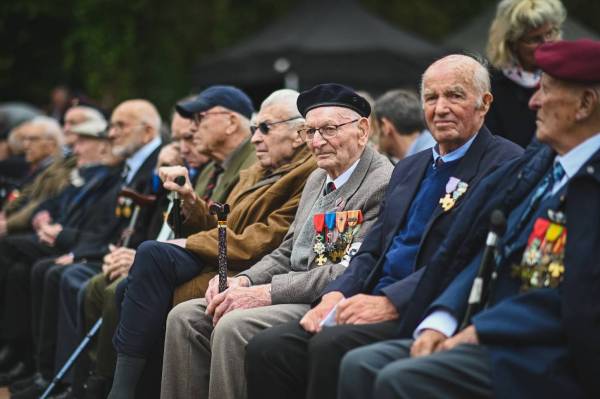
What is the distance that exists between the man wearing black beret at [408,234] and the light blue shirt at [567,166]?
1.10 feet

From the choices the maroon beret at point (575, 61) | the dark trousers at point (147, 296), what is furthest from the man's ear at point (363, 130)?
the maroon beret at point (575, 61)

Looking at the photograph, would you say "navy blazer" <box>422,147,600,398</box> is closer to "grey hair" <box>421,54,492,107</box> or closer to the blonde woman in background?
"grey hair" <box>421,54,492,107</box>

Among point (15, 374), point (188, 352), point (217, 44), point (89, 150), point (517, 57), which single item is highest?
point (217, 44)

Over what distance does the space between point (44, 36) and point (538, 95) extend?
16.1 m

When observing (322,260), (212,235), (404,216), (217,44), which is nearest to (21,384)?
(212,235)

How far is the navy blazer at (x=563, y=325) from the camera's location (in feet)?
12.2

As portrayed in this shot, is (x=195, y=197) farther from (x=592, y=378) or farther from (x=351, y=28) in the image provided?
(x=351, y=28)

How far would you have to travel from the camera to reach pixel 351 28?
15344 mm

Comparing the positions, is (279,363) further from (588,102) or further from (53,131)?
(53,131)

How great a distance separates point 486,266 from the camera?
4250 mm

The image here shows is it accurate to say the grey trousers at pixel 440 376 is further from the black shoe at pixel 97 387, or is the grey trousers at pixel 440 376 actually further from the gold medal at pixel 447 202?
→ the black shoe at pixel 97 387

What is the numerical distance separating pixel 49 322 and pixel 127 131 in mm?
1584

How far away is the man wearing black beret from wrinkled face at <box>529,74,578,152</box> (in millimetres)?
676

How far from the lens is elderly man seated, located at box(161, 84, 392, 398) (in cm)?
527
